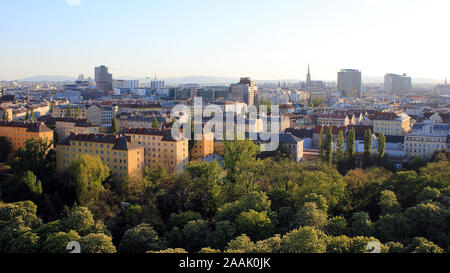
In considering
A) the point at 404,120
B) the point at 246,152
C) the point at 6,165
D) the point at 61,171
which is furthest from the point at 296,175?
the point at 404,120

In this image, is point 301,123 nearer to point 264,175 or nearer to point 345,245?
point 264,175

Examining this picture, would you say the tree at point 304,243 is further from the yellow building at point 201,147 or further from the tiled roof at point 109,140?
the yellow building at point 201,147

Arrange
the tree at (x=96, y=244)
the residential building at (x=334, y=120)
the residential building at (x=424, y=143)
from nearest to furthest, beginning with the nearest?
1. the tree at (x=96, y=244)
2. the residential building at (x=424, y=143)
3. the residential building at (x=334, y=120)

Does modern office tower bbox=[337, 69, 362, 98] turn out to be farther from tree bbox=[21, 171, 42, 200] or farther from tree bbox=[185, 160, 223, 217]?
tree bbox=[21, 171, 42, 200]

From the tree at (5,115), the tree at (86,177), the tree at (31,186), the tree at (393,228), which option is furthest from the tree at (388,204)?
the tree at (5,115)

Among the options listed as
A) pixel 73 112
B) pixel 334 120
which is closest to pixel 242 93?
pixel 334 120
